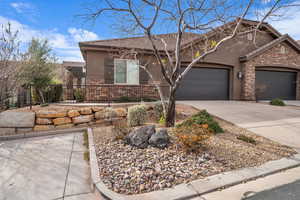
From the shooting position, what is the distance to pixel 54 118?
5730mm

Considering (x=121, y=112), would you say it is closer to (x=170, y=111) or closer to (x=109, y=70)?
(x=170, y=111)

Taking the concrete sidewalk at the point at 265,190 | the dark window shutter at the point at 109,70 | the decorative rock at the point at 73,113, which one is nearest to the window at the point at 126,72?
the dark window shutter at the point at 109,70

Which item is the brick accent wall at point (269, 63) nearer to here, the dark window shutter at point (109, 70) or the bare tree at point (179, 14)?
the bare tree at point (179, 14)

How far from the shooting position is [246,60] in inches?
430

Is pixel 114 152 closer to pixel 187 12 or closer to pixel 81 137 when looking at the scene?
pixel 81 137

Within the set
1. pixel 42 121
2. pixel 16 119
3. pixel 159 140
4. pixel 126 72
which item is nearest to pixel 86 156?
pixel 159 140

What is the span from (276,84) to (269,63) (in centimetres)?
219

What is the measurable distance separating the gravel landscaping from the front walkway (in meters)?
0.42

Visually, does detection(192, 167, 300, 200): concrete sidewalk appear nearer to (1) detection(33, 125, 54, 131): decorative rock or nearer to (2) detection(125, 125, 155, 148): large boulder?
(2) detection(125, 125, 155, 148): large boulder

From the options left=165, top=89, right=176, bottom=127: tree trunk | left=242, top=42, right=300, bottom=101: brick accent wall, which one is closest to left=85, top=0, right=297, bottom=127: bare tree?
left=165, top=89, right=176, bottom=127: tree trunk

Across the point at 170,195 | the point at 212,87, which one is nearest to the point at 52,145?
the point at 170,195

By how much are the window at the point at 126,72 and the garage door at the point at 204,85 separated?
3.13 meters

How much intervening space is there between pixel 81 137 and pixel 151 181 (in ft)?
11.3

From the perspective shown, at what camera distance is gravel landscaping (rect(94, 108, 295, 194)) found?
246 cm
